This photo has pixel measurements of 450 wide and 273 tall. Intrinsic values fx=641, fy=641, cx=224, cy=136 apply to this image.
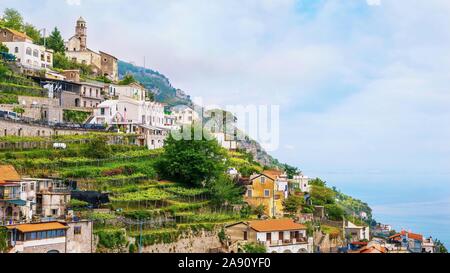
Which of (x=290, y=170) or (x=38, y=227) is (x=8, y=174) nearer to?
(x=38, y=227)

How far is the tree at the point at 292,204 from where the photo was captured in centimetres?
2677

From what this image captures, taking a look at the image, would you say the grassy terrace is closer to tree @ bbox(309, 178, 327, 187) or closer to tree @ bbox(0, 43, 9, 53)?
tree @ bbox(0, 43, 9, 53)

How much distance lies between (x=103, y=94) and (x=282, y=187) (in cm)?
1088

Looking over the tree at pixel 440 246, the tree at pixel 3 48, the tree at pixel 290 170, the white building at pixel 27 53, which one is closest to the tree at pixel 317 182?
the tree at pixel 290 170

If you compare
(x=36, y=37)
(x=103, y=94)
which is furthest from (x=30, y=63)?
(x=36, y=37)

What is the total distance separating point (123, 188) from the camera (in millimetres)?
21625

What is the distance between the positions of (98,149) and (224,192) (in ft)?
16.2

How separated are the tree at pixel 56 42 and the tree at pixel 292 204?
60.9ft

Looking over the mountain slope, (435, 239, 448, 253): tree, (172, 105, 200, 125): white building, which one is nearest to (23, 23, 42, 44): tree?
(172, 105, 200, 125): white building

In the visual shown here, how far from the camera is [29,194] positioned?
60.9ft

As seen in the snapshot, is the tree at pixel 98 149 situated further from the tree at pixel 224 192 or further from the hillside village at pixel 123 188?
the tree at pixel 224 192

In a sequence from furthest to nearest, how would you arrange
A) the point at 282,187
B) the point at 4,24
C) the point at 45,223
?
the point at 4,24
the point at 282,187
the point at 45,223

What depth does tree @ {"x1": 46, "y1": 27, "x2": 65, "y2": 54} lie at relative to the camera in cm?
3875
